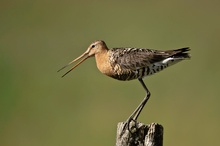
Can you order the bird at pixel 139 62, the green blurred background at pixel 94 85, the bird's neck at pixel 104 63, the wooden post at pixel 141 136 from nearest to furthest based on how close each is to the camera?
the wooden post at pixel 141 136, the bird at pixel 139 62, the bird's neck at pixel 104 63, the green blurred background at pixel 94 85

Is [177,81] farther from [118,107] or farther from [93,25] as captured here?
[93,25]

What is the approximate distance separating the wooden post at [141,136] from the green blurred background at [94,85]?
6.51m

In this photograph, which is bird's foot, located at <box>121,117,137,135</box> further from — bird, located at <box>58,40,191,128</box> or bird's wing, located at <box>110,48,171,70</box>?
bird's wing, located at <box>110,48,171,70</box>

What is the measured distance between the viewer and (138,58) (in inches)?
361

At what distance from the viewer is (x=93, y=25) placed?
2259 cm

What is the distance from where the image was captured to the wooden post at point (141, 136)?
7359 mm

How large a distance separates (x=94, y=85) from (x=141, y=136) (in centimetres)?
1020

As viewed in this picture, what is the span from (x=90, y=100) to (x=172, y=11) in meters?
9.20

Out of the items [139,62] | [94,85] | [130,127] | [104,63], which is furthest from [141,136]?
[94,85]

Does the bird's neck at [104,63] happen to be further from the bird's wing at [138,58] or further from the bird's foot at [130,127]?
the bird's foot at [130,127]

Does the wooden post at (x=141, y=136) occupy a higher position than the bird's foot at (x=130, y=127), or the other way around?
the bird's foot at (x=130, y=127)

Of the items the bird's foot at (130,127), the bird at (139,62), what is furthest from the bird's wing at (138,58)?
the bird's foot at (130,127)

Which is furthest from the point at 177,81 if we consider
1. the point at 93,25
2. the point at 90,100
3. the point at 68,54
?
the point at 93,25

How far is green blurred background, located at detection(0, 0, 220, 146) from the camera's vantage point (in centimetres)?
1512
